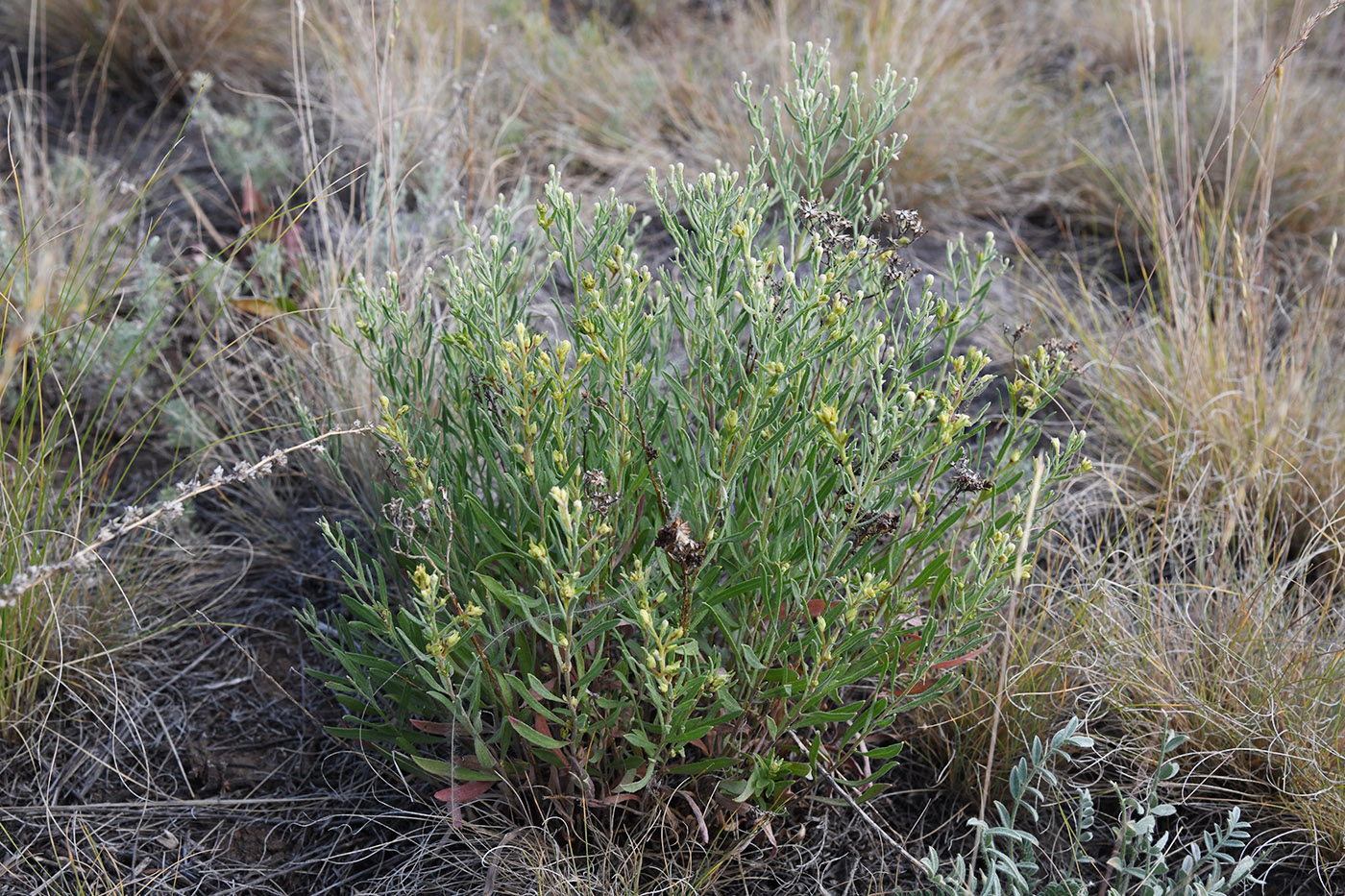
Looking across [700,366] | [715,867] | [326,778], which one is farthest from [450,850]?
[700,366]

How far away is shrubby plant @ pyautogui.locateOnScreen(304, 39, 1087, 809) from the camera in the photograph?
1.53 meters

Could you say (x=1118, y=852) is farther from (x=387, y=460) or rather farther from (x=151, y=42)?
(x=151, y=42)

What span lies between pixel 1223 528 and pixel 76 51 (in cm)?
480

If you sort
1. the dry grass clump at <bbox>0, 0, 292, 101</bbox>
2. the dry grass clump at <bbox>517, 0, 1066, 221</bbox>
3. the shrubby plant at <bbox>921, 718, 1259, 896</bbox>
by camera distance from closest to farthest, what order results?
1. the shrubby plant at <bbox>921, 718, 1259, 896</bbox>
2. the dry grass clump at <bbox>517, 0, 1066, 221</bbox>
3. the dry grass clump at <bbox>0, 0, 292, 101</bbox>

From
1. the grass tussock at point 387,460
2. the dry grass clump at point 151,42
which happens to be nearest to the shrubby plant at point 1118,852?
the grass tussock at point 387,460

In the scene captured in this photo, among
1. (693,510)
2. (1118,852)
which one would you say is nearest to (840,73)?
(693,510)

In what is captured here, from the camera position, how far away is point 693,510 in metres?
1.64

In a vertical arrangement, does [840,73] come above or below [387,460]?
above

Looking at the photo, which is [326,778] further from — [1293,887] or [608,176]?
[608,176]

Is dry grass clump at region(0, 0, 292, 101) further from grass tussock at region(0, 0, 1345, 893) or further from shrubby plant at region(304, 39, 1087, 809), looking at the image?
shrubby plant at region(304, 39, 1087, 809)

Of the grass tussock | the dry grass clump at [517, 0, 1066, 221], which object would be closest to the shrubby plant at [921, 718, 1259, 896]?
the grass tussock

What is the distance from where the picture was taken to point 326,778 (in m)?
2.06

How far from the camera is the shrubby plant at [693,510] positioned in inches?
60.2

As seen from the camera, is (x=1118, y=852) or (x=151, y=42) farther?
(x=151, y=42)
